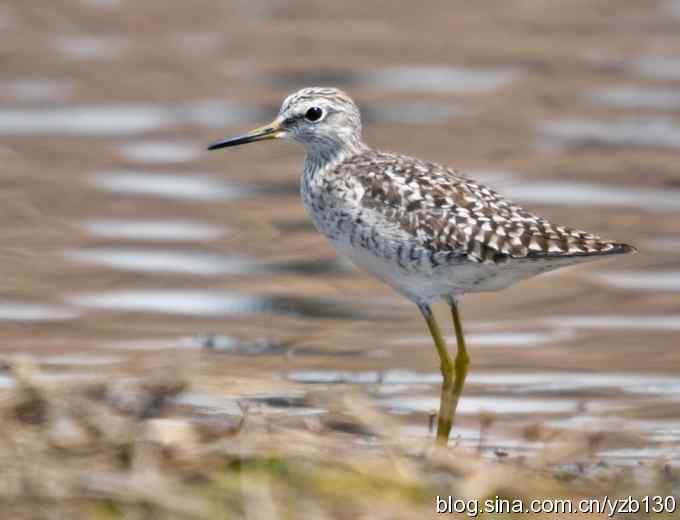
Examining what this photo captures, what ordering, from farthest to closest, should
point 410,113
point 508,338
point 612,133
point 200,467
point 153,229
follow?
1. point 410,113
2. point 612,133
3. point 153,229
4. point 508,338
5. point 200,467

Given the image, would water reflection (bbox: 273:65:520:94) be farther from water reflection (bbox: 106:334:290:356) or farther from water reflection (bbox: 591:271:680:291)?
water reflection (bbox: 106:334:290:356)

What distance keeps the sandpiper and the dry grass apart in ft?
6.14

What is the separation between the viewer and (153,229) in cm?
1280

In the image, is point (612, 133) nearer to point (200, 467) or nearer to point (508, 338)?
point (508, 338)

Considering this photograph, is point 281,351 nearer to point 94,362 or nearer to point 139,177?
point 94,362

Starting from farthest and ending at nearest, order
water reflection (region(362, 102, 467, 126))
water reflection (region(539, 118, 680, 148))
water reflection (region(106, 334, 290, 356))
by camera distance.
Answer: water reflection (region(362, 102, 467, 126)) < water reflection (region(539, 118, 680, 148)) < water reflection (region(106, 334, 290, 356))

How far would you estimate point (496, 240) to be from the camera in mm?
8289

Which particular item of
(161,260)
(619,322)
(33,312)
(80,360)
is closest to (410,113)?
(161,260)

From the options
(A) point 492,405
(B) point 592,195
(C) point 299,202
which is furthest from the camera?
(B) point 592,195

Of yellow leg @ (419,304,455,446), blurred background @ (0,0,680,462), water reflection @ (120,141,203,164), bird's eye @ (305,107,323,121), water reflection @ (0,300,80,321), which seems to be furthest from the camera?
water reflection @ (120,141,203,164)

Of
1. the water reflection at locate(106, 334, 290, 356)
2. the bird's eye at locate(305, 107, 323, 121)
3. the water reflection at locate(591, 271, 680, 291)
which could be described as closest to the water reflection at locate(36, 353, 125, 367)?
the water reflection at locate(106, 334, 290, 356)

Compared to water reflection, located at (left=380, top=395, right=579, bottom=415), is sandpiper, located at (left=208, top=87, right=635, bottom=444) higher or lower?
higher

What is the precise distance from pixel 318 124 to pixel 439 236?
1251 millimetres

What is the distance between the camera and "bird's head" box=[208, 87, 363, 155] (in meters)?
9.23
